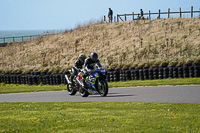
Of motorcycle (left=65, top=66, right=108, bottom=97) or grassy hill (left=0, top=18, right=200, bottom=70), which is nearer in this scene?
motorcycle (left=65, top=66, right=108, bottom=97)

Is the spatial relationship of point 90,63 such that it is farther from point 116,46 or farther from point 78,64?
point 116,46

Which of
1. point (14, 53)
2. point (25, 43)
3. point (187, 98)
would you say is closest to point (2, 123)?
point (187, 98)

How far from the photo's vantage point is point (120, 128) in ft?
27.5

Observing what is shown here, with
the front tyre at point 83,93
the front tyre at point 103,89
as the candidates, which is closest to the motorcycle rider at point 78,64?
the front tyre at point 83,93

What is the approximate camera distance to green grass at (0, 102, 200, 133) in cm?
846

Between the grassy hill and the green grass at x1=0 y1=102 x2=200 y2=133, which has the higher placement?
the grassy hill

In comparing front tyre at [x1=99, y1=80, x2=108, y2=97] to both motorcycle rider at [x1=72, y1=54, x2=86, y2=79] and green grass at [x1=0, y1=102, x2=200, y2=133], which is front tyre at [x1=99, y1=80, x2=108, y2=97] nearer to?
motorcycle rider at [x1=72, y1=54, x2=86, y2=79]

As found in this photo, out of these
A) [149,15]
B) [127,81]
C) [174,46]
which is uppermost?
[149,15]

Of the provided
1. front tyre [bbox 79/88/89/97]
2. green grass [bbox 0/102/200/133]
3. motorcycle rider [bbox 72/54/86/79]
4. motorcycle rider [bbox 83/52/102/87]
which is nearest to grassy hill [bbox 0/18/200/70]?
motorcycle rider [bbox 72/54/86/79]

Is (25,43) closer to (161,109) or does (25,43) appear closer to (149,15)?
(149,15)

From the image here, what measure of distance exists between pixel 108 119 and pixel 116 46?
102 ft

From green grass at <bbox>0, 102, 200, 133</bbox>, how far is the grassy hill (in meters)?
16.5

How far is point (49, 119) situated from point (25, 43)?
45.3m

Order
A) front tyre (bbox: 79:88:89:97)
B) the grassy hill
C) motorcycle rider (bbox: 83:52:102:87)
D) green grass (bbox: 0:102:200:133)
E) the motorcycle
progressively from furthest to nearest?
1. the grassy hill
2. front tyre (bbox: 79:88:89:97)
3. motorcycle rider (bbox: 83:52:102:87)
4. the motorcycle
5. green grass (bbox: 0:102:200:133)
